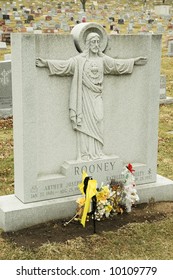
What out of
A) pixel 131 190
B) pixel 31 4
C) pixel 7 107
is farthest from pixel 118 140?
pixel 31 4

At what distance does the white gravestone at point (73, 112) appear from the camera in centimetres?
575

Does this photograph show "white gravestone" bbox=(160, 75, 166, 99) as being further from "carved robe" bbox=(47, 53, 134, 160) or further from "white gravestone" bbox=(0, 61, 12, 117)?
"carved robe" bbox=(47, 53, 134, 160)

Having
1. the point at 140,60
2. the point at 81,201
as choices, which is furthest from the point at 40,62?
the point at 81,201

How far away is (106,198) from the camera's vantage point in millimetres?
6000

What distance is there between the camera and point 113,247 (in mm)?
5414

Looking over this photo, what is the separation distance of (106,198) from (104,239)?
630mm

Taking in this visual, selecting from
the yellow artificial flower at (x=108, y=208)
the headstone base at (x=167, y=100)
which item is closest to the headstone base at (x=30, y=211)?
the yellow artificial flower at (x=108, y=208)

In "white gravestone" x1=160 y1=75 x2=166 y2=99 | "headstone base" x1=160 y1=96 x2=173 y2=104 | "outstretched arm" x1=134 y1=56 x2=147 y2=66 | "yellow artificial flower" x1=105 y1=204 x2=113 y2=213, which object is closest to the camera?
"yellow artificial flower" x1=105 y1=204 x2=113 y2=213

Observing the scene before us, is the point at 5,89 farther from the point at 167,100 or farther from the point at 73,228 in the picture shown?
the point at 73,228

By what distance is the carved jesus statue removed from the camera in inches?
232

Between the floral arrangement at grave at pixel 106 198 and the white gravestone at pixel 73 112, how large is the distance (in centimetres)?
28

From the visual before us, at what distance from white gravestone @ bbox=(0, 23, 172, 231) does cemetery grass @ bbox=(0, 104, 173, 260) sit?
0.78ft

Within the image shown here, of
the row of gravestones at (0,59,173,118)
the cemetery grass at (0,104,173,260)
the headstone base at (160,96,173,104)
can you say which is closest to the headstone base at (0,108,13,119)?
the row of gravestones at (0,59,173,118)
